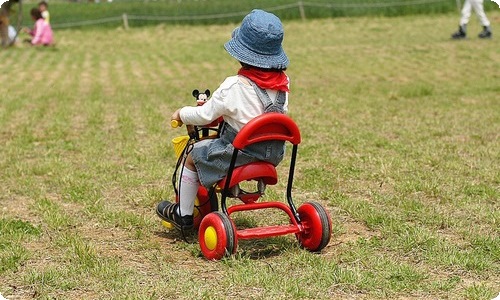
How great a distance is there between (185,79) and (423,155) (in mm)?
7180

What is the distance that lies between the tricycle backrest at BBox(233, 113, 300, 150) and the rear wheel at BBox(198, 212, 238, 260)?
43 centimetres

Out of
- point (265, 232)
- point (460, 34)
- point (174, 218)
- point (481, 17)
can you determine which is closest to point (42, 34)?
point (460, 34)

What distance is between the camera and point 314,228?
4.32 m

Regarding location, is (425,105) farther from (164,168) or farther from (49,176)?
(49,176)

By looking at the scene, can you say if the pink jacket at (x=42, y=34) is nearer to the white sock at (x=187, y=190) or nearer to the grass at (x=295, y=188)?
the grass at (x=295, y=188)

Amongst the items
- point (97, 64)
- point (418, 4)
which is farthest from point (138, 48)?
point (418, 4)

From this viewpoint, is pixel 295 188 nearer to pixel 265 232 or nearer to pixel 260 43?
pixel 265 232

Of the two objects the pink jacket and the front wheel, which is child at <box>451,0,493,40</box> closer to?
the pink jacket

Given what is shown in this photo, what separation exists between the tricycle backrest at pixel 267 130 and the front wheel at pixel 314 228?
419 mm

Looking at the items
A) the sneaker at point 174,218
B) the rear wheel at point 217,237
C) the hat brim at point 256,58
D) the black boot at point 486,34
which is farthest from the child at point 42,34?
the rear wheel at point 217,237

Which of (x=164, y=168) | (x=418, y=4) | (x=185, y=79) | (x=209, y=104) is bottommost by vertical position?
(x=418, y=4)

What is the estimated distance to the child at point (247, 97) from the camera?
4.19 meters

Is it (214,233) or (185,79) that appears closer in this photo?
(214,233)

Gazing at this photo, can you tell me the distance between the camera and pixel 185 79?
13.4m
